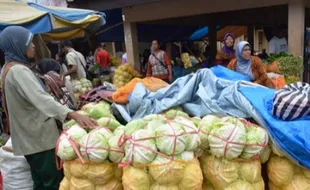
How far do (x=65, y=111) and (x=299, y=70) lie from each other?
391cm

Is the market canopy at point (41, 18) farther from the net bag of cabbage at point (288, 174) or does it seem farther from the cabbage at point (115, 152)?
the net bag of cabbage at point (288, 174)

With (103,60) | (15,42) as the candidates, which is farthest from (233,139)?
(103,60)

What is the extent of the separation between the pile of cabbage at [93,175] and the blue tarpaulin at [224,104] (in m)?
0.73

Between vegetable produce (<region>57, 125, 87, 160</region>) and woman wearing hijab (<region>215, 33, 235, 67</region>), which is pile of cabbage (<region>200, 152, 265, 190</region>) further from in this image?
woman wearing hijab (<region>215, 33, 235, 67</region>)

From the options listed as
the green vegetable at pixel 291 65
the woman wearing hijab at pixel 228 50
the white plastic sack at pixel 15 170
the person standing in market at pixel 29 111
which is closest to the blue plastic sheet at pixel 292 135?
the person standing in market at pixel 29 111

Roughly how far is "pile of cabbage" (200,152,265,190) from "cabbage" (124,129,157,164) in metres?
0.45

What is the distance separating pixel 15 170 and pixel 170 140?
1.76 metres

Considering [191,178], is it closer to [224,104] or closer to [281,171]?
[281,171]

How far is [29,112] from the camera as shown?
9.15 feet

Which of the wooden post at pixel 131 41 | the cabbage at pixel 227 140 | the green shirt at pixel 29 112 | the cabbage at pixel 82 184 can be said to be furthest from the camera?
the wooden post at pixel 131 41

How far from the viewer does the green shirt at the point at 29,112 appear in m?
2.58

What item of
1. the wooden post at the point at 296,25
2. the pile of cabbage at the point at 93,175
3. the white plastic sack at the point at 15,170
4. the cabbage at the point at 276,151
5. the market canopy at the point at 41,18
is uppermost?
the market canopy at the point at 41,18

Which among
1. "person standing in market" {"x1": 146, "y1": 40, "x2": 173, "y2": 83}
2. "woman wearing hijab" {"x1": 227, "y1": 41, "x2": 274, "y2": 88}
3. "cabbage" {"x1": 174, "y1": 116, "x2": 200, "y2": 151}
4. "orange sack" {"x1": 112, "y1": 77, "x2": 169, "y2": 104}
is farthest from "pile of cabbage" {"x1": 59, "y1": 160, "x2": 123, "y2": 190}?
"person standing in market" {"x1": 146, "y1": 40, "x2": 173, "y2": 83}

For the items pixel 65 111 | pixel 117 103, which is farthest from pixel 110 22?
pixel 65 111
